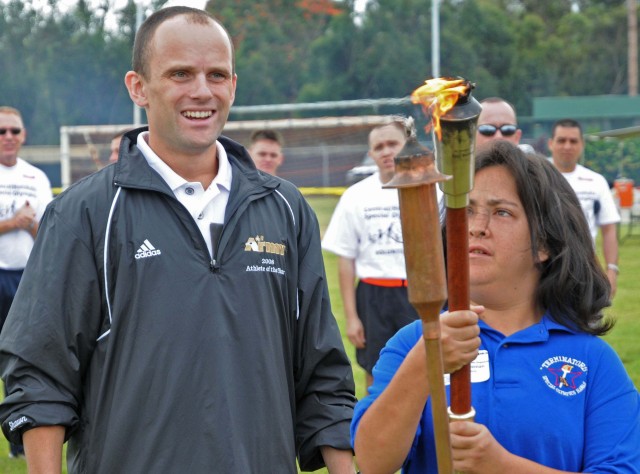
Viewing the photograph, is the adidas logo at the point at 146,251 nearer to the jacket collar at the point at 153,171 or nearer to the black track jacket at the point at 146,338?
the black track jacket at the point at 146,338

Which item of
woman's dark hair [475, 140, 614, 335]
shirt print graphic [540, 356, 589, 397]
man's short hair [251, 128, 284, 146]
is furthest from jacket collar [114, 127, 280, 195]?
man's short hair [251, 128, 284, 146]

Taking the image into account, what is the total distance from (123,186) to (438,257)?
4.36 ft

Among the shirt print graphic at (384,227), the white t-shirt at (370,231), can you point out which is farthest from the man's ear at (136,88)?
the shirt print graphic at (384,227)

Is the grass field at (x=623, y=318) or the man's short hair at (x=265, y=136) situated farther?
the man's short hair at (x=265, y=136)

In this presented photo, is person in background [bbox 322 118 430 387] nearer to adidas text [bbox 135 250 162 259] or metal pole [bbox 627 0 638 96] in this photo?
adidas text [bbox 135 250 162 259]

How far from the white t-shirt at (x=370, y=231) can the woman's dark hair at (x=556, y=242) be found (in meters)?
4.04

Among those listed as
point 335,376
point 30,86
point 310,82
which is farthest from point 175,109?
point 310,82

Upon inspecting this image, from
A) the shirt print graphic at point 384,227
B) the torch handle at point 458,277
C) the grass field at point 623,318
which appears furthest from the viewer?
the grass field at point 623,318

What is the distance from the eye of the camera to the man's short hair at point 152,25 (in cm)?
296

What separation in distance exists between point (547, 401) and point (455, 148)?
2.95 ft

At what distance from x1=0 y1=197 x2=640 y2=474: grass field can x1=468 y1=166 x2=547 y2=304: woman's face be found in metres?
0.62

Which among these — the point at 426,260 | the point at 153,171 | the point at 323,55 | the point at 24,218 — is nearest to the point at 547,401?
the point at 426,260

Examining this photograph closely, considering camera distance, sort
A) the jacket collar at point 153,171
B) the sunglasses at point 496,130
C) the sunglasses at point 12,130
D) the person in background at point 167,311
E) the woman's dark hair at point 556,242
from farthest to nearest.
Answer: the sunglasses at point 12,130 → the sunglasses at point 496,130 → the jacket collar at point 153,171 → the person in background at point 167,311 → the woman's dark hair at point 556,242

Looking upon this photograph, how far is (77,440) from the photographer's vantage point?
285cm
